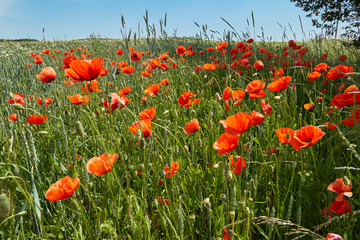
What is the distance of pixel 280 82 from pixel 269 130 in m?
0.44

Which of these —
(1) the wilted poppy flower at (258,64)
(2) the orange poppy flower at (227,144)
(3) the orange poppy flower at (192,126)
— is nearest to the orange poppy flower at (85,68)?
(3) the orange poppy flower at (192,126)

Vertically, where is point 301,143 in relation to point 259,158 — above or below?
above

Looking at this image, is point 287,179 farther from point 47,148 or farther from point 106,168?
point 47,148

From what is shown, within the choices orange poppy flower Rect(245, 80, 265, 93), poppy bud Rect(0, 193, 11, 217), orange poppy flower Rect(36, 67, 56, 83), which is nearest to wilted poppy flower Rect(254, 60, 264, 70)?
orange poppy flower Rect(245, 80, 265, 93)

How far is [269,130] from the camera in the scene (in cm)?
214

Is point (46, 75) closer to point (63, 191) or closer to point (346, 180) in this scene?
point (63, 191)

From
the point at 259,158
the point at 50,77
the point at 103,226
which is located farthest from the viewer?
the point at 50,77

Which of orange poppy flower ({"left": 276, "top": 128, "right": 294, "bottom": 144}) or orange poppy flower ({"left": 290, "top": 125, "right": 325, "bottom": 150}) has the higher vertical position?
orange poppy flower ({"left": 290, "top": 125, "right": 325, "bottom": 150})

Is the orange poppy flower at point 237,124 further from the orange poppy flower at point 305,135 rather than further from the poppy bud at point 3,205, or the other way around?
the poppy bud at point 3,205

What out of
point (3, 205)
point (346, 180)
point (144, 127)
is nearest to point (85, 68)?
point (144, 127)

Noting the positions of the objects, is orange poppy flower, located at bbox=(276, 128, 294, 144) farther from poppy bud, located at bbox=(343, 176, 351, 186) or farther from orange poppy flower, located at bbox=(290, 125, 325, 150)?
poppy bud, located at bbox=(343, 176, 351, 186)

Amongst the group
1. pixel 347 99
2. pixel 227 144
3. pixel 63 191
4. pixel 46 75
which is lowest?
pixel 63 191

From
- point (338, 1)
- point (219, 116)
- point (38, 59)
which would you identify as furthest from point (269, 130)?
point (338, 1)

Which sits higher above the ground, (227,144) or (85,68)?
(85,68)
